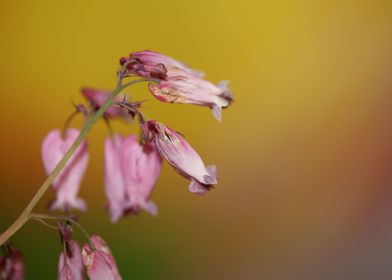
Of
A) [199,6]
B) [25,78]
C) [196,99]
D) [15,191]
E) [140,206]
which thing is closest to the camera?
[196,99]

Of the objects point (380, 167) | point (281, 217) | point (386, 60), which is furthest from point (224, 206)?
point (386, 60)

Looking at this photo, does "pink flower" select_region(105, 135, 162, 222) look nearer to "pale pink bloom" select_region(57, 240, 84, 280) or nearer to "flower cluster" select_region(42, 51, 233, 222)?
"flower cluster" select_region(42, 51, 233, 222)

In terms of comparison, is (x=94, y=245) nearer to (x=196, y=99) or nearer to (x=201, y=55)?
(x=196, y=99)

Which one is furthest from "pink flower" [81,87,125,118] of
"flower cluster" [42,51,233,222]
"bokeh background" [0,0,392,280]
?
"bokeh background" [0,0,392,280]

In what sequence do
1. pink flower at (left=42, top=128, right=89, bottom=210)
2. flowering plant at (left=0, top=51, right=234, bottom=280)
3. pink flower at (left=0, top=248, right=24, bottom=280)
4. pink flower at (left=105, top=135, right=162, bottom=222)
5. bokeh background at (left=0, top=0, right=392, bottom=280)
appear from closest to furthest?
flowering plant at (left=0, top=51, right=234, bottom=280) < pink flower at (left=0, top=248, right=24, bottom=280) < pink flower at (left=105, top=135, right=162, bottom=222) < pink flower at (left=42, top=128, right=89, bottom=210) < bokeh background at (left=0, top=0, right=392, bottom=280)

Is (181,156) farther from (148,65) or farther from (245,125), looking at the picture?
(245,125)

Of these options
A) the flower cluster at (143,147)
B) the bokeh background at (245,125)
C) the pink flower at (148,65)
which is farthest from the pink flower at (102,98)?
the bokeh background at (245,125)
